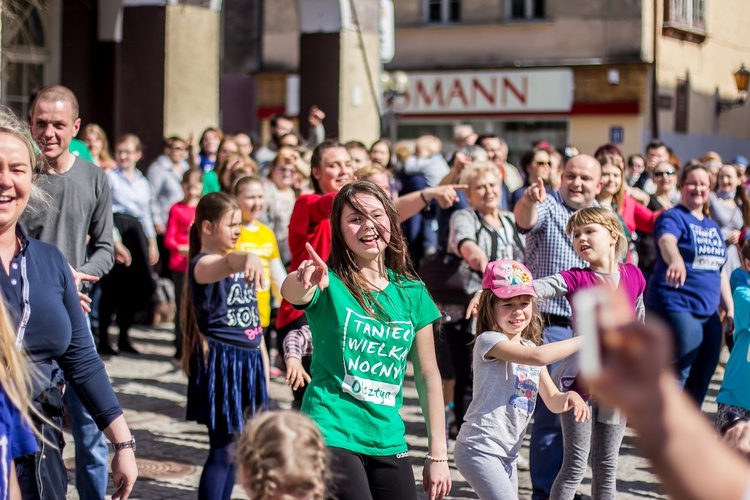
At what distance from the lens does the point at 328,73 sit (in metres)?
16.4

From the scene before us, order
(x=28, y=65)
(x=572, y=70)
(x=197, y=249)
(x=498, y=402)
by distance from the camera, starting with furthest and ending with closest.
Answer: (x=572, y=70) → (x=28, y=65) → (x=197, y=249) → (x=498, y=402)

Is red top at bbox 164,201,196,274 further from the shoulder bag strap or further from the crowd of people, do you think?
the shoulder bag strap

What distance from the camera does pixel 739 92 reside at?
2761 cm

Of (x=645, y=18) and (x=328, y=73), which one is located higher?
(x=645, y=18)

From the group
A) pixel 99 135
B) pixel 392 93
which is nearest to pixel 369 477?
pixel 99 135

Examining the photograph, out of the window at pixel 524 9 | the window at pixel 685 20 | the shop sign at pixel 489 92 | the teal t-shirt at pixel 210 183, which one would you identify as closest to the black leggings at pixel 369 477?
the teal t-shirt at pixel 210 183

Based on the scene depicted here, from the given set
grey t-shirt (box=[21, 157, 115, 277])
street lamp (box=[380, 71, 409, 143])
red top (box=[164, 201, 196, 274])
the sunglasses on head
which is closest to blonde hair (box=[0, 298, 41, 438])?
grey t-shirt (box=[21, 157, 115, 277])

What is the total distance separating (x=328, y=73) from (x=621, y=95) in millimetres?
11089

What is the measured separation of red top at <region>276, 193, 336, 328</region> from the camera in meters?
6.21

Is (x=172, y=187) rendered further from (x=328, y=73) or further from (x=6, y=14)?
(x=328, y=73)

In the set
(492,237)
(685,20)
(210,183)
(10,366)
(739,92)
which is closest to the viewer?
(10,366)

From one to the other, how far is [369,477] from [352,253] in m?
0.80

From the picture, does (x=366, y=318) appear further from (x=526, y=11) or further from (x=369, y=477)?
(x=526, y=11)

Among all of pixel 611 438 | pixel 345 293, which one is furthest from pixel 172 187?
pixel 345 293
